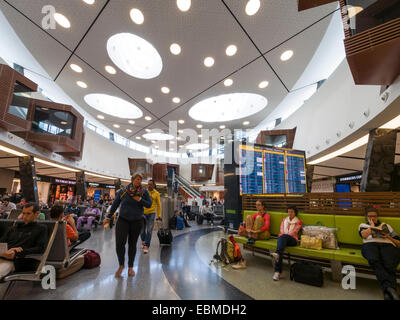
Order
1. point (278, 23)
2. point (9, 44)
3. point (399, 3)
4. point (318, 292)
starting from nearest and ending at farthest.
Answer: point (318, 292) < point (399, 3) < point (278, 23) < point (9, 44)

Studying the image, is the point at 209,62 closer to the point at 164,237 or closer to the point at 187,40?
the point at 187,40

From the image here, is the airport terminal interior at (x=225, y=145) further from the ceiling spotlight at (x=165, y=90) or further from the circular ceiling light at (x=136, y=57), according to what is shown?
the ceiling spotlight at (x=165, y=90)

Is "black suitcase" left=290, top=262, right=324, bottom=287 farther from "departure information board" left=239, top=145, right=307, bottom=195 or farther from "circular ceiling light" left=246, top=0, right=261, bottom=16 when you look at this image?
"circular ceiling light" left=246, top=0, right=261, bottom=16

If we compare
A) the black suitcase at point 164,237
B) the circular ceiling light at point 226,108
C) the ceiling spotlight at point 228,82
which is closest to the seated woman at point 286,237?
the black suitcase at point 164,237

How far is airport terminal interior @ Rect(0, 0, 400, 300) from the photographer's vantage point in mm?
2591

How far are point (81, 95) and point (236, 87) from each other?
33.3 feet

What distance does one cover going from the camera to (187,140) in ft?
65.1

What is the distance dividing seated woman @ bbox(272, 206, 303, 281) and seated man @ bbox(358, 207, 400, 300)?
0.97 metres

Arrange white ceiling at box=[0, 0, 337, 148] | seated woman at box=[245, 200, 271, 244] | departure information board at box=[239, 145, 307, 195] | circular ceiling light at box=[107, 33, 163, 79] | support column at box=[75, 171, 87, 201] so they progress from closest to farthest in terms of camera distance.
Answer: seated woman at box=[245, 200, 271, 244]
white ceiling at box=[0, 0, 337, 148]
departure information board at box=[239, 145, 307, 195]
circular ceiling light at box=[107, 33, 163, 79]
support column at box=[75, 171, 87, 201]

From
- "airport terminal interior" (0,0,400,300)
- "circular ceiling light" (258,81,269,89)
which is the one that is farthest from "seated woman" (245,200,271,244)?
"circular ceiling light" (258,81,269,89)

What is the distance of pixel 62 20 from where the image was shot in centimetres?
648

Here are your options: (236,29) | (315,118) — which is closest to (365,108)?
(315,118)

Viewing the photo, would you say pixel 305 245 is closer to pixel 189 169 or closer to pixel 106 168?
pixel 106 168

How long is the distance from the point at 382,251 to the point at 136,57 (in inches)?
463
